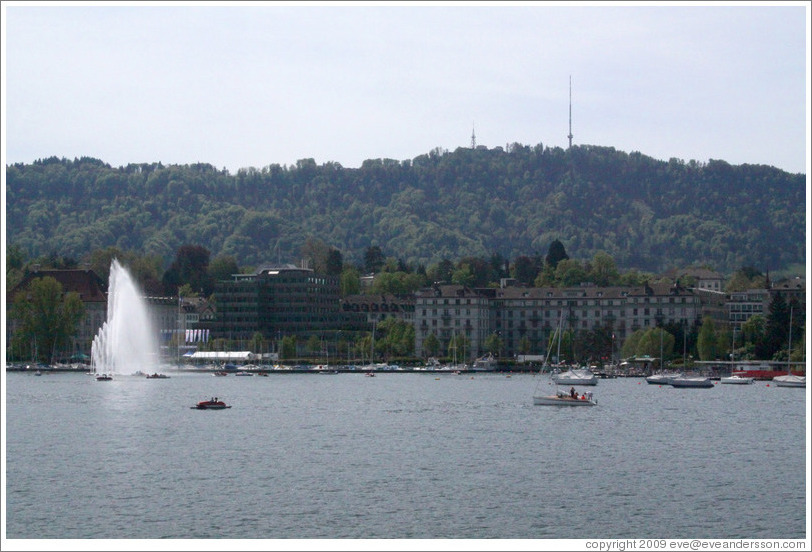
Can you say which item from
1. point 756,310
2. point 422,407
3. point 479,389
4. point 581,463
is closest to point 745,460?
point 581,463

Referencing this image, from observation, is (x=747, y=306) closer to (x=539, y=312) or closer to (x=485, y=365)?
(x=539, y=312)

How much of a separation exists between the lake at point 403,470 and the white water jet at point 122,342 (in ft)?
207

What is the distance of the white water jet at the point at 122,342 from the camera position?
15975 centimetres

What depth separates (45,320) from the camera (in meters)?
169

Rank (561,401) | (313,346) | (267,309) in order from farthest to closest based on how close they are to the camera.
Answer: (267,309) < (313,346) < (561,401)

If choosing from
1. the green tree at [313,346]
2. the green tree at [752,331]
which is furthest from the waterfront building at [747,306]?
the green tree at [313,346]

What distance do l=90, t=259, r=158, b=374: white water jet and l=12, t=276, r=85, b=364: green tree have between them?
4377 mm

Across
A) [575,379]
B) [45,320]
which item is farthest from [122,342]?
[575,379]

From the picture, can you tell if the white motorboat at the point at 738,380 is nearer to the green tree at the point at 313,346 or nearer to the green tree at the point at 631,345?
the green tree at the point at 631,345

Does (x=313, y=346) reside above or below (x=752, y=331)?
below

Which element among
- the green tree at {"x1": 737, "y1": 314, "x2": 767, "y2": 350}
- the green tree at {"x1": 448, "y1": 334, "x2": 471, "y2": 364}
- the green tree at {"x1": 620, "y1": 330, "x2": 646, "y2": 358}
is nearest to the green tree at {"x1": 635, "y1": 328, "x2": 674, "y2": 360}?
the green tree at {"x1": 620, "y1": 330, "x2": 646, "y2": 358}

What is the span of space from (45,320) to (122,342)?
12461mm

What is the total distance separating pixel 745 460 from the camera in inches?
2279

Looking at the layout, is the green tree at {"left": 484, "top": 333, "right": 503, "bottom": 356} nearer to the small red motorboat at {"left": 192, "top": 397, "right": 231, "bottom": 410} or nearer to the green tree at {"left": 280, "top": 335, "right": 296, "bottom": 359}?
the green tree at {"left": 280, "top": 335, "right": 296, "bottom": 359}
